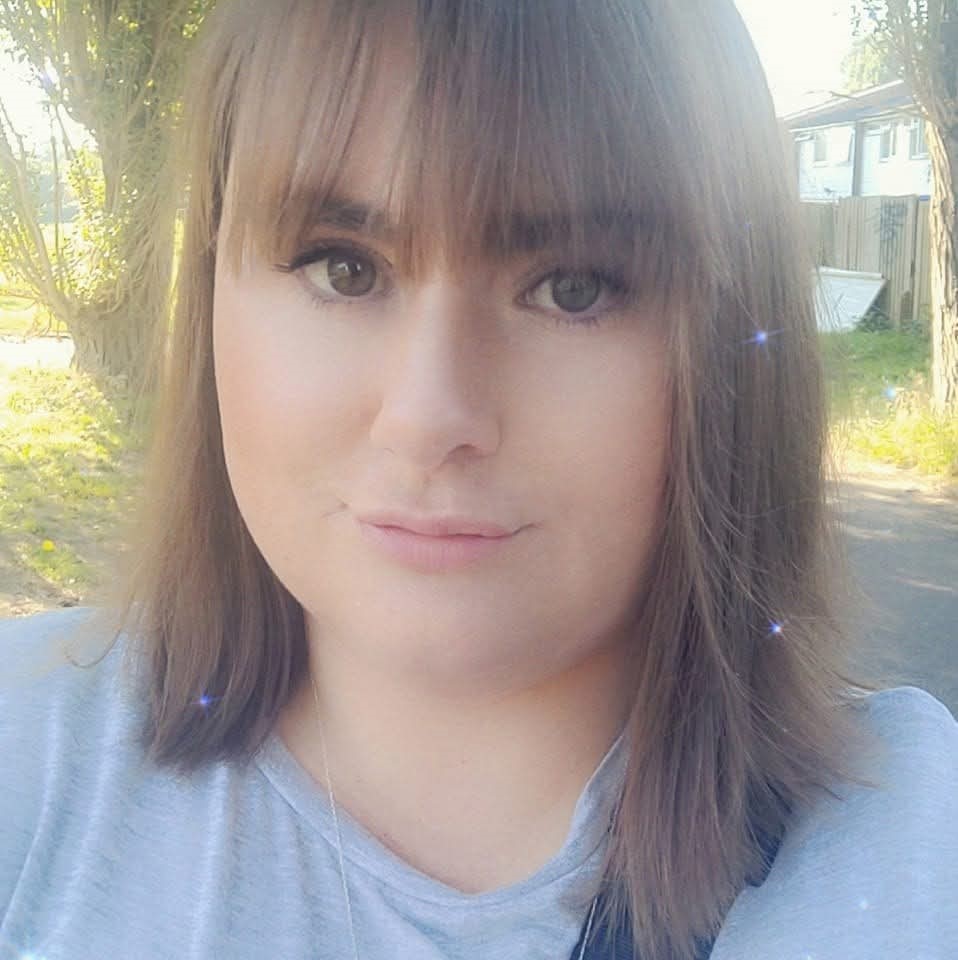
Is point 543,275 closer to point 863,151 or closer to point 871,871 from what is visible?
point 871,871

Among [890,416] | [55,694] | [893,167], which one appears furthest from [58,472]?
[893,167]

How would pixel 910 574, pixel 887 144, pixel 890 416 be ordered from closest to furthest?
pixel 910 574 → pixel 890 416 → pixel 887 144

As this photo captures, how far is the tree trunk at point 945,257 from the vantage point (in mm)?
6082

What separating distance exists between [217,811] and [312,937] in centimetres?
17

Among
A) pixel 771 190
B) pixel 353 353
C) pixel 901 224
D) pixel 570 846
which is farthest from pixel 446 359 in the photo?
pixel 901 224

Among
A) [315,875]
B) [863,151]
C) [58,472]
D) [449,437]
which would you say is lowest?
[58,472]

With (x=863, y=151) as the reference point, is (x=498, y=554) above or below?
below

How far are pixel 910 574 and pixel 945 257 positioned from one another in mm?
2571

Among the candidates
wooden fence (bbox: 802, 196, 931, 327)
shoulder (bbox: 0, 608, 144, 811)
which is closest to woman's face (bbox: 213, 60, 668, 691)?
shoulder (bbox: 0, 608, 144, 811)

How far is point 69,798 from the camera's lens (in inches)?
45.0

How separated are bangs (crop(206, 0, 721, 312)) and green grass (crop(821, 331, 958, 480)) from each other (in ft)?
1.36

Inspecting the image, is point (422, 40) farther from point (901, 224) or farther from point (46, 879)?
point (901, 224)

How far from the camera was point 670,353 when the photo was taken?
3.32ft

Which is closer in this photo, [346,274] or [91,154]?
[346,274]
